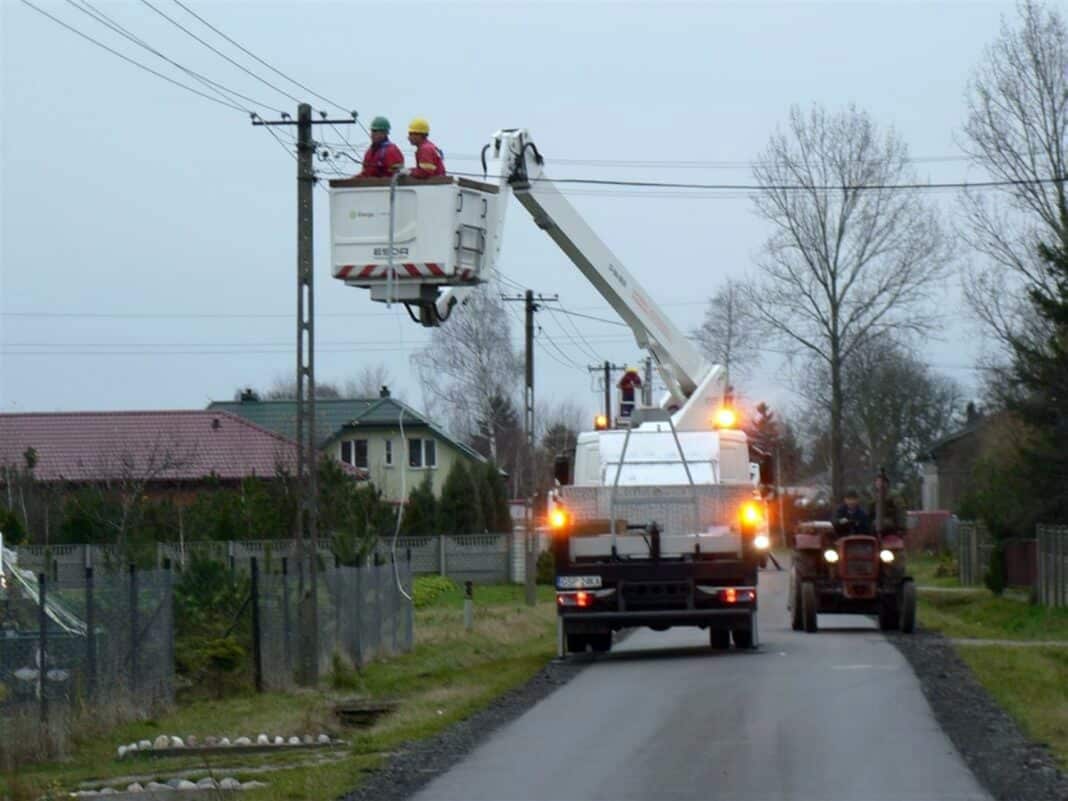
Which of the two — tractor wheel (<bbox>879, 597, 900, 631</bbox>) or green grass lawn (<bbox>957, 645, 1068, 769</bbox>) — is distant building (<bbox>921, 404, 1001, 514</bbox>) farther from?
green grass lawn (<bbox>957, 645, 1068, 769</bbox>)

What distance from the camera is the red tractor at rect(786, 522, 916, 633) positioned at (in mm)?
28719

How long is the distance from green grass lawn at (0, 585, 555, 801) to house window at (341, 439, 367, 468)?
40.8 meters

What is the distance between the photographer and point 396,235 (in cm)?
1795

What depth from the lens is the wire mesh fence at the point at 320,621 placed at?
23.2 metres

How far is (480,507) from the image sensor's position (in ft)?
212

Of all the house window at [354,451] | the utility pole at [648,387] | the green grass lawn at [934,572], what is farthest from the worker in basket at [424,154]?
the house window at [354,451]

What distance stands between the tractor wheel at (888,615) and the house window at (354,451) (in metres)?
45.8

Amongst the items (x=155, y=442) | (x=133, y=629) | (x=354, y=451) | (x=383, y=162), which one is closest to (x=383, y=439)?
(x=354, y=451)

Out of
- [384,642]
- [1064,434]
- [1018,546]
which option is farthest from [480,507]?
[384,642]

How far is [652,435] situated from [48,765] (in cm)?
1077

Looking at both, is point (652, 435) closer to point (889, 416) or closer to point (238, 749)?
point (238, 749)

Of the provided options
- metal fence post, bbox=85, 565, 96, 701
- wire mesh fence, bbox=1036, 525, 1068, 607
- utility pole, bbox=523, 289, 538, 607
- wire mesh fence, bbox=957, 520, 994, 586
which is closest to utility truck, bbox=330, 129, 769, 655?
metal fence post, bbox=85, 565, 96, 701

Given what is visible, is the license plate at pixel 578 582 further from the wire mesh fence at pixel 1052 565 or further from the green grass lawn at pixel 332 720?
the wire mesh fence at pixel 1052 565

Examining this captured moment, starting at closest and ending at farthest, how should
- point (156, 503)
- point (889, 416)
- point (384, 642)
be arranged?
1. point (384, 642)
2. point (156, 503)
3. point (889, 416)
